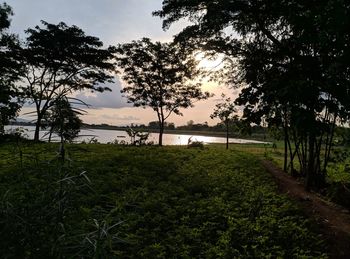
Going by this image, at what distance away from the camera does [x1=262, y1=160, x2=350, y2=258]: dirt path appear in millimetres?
7688

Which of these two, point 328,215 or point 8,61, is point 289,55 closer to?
point 328,215

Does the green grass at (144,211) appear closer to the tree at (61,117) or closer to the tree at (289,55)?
the tree at (61,117)

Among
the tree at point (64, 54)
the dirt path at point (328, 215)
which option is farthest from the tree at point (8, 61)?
the dirt path at point (328, 215)

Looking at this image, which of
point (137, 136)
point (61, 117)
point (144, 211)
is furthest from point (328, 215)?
point (137, 136)

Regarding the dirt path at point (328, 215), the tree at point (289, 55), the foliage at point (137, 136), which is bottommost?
the dirt path at point (328, 215)

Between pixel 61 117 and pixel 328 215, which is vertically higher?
pixel 61 117

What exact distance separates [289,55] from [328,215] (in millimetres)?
5510

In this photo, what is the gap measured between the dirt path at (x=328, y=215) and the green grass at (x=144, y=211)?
1.10ft

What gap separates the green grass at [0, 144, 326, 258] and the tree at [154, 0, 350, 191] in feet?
8.17

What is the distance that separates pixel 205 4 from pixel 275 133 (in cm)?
782

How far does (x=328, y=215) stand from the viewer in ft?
31.8

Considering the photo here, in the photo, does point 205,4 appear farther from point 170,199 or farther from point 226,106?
point 226,106

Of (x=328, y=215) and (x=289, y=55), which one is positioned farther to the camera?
(x=289, y=55)

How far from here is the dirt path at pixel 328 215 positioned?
769 centimetres
